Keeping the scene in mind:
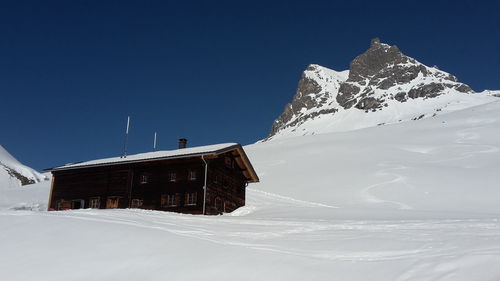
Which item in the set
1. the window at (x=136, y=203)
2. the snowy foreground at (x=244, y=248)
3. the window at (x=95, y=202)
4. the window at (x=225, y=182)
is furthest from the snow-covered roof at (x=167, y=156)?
the snowy foreground at (x=244, y=248)

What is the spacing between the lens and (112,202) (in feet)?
107

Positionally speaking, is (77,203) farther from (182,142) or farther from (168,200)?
(182,142)

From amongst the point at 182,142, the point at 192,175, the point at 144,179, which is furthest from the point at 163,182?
the point at 182,142

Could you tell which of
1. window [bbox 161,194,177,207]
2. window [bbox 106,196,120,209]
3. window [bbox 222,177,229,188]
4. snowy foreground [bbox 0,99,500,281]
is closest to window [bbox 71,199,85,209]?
window [bbox 106,196,120,209]

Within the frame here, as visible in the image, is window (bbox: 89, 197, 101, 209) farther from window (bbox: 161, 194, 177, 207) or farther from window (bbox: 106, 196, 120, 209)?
window (bbox: 161, 194, 177, 207)

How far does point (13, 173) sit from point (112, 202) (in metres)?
108

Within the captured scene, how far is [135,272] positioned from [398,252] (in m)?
5.59

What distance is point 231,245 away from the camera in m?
12.5

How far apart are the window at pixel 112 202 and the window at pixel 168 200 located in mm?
3411

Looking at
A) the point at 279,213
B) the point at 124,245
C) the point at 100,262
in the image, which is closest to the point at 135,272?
the point at 100,262

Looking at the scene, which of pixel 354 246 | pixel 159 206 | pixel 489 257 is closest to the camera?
pixel 489 257

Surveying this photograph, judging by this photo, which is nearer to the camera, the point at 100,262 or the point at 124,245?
the point at 100,262

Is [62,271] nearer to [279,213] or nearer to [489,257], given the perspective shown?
[489,257]

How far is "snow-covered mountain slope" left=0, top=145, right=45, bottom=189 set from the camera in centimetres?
12091
